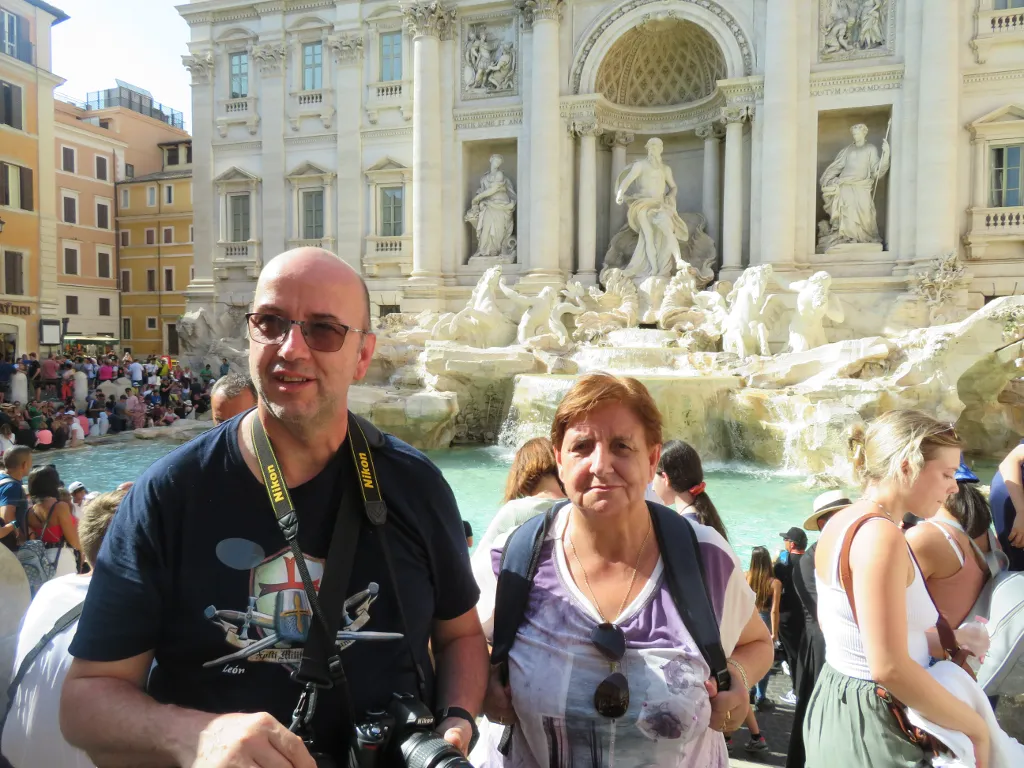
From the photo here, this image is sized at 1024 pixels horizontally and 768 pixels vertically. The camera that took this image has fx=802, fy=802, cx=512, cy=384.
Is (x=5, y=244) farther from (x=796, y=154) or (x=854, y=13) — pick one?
(x=854, y=13)

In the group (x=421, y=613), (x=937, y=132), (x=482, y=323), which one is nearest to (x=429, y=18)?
(x=482, y=323)

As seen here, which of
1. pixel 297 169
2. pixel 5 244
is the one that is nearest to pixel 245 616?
pixel 297 169

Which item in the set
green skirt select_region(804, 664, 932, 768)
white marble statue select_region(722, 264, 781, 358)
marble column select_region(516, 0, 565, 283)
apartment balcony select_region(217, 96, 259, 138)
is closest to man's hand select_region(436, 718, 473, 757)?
green skirt select_region(804, 664, 932, 768)

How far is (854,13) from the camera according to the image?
52.5 feet

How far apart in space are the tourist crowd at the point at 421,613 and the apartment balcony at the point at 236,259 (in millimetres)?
20313

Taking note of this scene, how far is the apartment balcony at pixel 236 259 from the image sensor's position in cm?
2153

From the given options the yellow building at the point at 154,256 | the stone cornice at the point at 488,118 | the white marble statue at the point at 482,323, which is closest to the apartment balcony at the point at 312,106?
the stone cornice at the point at 488,118

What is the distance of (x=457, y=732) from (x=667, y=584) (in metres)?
0.58

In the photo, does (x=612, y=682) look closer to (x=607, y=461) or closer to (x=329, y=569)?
(x=607, y=461)

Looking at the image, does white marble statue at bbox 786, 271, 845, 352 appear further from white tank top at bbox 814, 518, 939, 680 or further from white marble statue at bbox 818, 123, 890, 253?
white tank top at bbox 814, 518, 939, 680

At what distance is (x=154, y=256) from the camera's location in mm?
33781

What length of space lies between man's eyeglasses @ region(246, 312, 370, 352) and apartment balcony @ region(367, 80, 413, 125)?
63.8 ft

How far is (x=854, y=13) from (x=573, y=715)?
17749 millimetres

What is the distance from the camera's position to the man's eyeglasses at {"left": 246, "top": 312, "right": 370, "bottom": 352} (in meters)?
1.50
